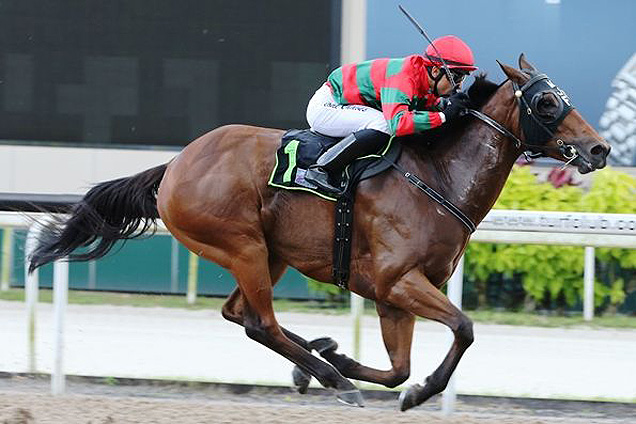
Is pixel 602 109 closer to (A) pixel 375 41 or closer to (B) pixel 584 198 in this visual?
(B) pixel 584 198

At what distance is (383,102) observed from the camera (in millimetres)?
4848

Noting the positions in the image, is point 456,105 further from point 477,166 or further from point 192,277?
point 192,277

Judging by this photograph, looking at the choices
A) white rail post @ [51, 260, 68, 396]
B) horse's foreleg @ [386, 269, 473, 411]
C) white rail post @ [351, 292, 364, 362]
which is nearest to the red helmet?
horse's foreleg @ [386, 269, 473, 411]

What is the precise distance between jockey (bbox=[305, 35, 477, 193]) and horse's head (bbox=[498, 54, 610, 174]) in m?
0.25

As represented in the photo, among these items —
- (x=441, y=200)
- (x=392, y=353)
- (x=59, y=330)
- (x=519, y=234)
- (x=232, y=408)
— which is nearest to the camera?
(x=441, y=200)

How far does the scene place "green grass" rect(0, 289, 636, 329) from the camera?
7.62m

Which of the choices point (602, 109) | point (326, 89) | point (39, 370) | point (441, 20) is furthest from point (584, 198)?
point (39, 370)

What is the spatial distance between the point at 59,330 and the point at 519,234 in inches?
87.2

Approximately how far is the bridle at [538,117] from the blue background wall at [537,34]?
2.84m

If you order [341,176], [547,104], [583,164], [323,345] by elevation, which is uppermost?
[547,104]

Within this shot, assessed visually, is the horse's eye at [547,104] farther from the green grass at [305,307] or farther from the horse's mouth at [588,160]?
the green grass at [305,307]

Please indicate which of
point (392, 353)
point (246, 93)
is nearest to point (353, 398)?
point (392, 353)

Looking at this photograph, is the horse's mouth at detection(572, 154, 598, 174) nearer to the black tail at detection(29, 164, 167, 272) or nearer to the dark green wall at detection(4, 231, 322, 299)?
the black tail at detection(29, 164, 167, 272)

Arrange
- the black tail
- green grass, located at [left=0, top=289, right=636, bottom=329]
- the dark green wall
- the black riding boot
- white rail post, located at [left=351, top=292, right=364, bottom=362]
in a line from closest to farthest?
1. the black riding boot
2. the black tail
3. white rail post, located at [left=351, top=292, right=364, bottom=362]
4. green grass, located at [left=0, top=289, right=636, bottom=329]
5. the dark green wall
